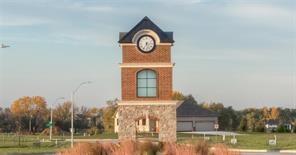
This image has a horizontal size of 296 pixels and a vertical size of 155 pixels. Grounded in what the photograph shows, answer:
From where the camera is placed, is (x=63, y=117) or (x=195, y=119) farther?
(x=63, y=117)

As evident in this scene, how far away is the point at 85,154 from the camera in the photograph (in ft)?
64.3

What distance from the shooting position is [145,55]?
146ft

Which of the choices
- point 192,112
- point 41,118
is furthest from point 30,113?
point 192,112

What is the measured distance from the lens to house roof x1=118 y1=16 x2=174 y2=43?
44156 millimetres

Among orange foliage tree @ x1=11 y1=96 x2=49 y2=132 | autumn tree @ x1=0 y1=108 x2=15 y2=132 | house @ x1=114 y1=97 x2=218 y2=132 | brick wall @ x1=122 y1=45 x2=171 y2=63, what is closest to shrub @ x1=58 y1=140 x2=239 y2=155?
brick wall @ x1=122 y1=45 x2=171 y2=63

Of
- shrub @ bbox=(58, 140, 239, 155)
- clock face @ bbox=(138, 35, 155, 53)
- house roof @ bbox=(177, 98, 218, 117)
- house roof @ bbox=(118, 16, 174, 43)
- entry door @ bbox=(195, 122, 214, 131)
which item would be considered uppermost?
house roof @ bbox=(118, 16, 174, 43)

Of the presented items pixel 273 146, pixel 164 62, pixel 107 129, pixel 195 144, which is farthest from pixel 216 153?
pixel 107 129

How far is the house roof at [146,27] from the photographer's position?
44.2 meters

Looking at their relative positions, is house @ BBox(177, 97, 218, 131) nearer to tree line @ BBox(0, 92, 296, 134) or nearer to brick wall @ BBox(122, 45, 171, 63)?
tree line @ BBox(0, 92, 296, 134)

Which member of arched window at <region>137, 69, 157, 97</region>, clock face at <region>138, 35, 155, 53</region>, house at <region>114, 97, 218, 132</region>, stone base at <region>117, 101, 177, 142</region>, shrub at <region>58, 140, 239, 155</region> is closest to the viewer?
shrub at <region>58, 140, 239, 155</region>

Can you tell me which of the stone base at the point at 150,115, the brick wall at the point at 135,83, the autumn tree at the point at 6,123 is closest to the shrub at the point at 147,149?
the brick wall at the point at 135,83

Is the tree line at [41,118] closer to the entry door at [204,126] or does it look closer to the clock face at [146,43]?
the entry door at [204,126]

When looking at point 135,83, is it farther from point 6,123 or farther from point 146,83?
point 6,123

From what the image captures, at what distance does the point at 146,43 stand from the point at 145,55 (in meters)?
0.86
